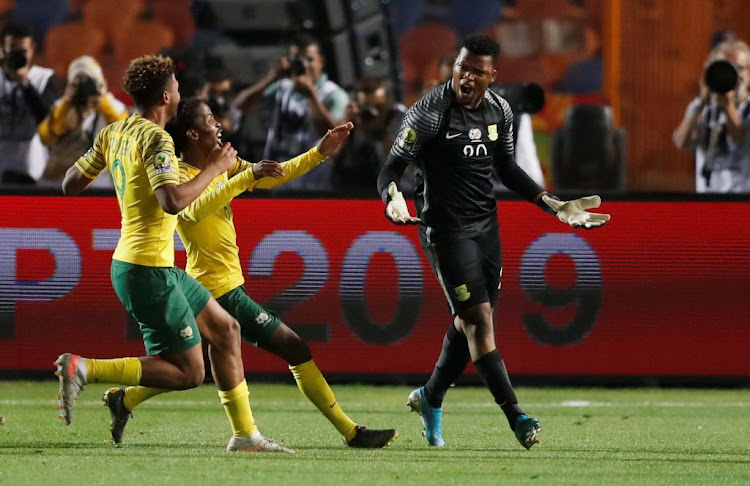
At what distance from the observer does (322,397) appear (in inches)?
305

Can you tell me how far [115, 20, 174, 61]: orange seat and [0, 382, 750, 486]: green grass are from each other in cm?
899

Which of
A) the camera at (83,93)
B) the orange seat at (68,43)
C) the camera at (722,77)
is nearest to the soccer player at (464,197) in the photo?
the camera at (722,77)

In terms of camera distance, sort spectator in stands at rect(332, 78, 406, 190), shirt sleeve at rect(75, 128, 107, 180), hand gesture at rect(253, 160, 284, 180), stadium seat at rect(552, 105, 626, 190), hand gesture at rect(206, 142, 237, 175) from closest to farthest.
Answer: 1. hand gesture at rect(206, 142, 237, 175)
2. hand gesture at rect(253, 160, 284, 180)
3. shirt sleeve at rect(75, 128, 107, 180)
4. spectator in stands at rect(332, 78, 406, 190)
5. stadium seat at rect(552, 105, 626, 190)

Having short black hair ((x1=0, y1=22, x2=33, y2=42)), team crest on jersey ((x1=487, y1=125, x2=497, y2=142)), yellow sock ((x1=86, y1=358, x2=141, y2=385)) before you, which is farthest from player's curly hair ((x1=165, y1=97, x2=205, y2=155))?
short black hair ((x1=0, y1=22, x2=33, y2=42))

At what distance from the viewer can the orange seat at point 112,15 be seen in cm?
1944

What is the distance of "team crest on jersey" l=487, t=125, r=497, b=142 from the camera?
7.92m

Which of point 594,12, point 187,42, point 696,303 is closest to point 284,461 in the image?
point 696,303

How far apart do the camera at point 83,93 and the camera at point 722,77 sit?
4.77m

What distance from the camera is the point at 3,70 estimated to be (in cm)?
1190

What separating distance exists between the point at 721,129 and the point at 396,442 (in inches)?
182

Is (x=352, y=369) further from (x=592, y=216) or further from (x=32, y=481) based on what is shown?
(x=32, y=481)

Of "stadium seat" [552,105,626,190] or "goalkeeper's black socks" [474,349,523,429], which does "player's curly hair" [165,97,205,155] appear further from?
"stadium seat" [552,105,626,190]

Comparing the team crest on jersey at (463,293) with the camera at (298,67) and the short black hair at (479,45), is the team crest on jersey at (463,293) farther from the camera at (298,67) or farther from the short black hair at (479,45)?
the camera at (298,67)

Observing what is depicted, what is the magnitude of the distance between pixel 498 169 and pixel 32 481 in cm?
318
